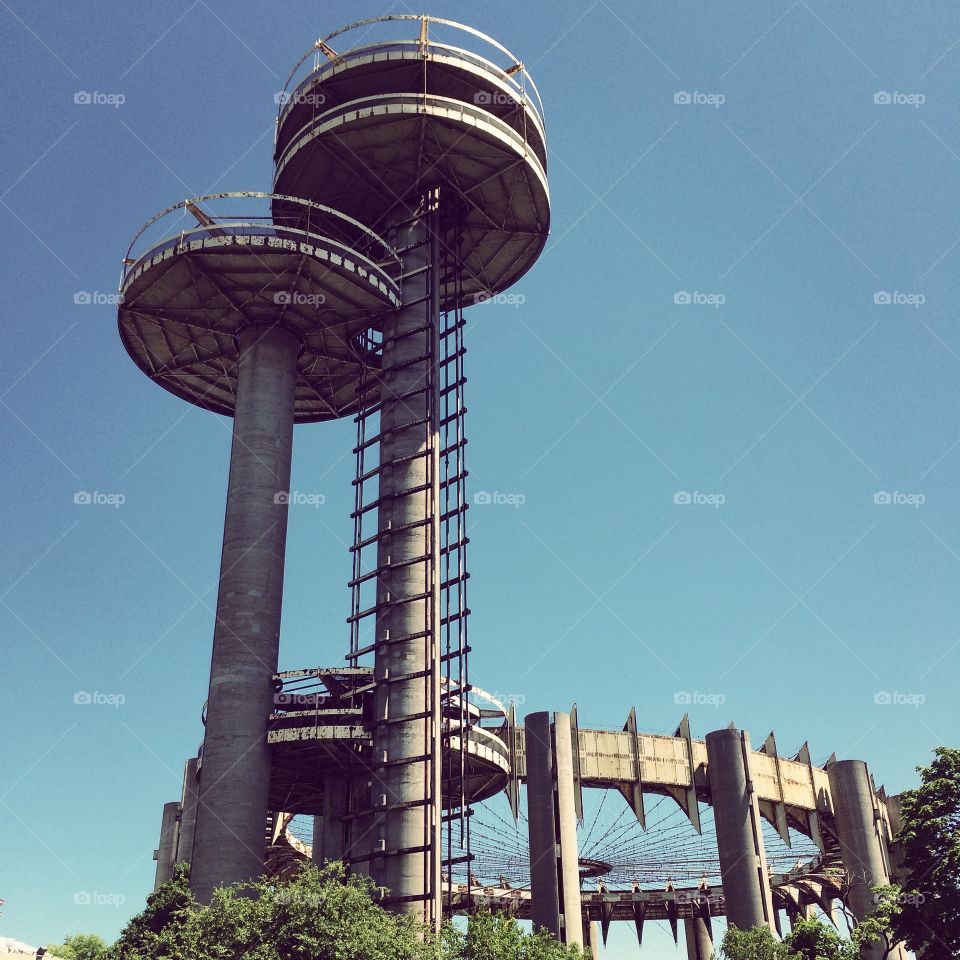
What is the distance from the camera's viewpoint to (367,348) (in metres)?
Answer: 78.5

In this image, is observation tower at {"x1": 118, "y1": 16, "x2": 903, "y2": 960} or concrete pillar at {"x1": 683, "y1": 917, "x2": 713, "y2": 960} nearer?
observation tower at {"x1": 118, "y1": 16, "x2": 903, "y2": 960}

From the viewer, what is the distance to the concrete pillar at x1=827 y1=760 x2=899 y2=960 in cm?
8125

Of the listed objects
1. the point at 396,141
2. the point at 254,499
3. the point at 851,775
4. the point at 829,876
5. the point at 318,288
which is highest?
the point at 396,141

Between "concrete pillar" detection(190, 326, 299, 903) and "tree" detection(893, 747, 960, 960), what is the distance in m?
33.6

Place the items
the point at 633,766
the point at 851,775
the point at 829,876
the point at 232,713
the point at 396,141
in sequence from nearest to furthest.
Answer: the point at 232,713 < the point at 396,141 < the point at 633,766 < the point at 851,775 < the point at 829,876

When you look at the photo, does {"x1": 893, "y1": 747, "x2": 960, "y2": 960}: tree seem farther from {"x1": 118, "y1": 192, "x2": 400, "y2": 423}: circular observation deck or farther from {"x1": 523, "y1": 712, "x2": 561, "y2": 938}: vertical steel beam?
{"x1": 118, "y1": 192, "x2": 400, "y2": 423}: circular observation deck

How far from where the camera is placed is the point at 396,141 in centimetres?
7075

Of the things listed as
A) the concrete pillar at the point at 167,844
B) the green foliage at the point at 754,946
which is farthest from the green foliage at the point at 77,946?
the green foliage at the point at 754,946

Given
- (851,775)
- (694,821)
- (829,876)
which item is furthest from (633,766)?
(829,876)

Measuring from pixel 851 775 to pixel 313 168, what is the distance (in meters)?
63.1

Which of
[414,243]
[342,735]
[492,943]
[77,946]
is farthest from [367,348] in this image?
[77,946]

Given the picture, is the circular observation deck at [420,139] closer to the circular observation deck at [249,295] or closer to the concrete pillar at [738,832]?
the circular observation deck at [249,295]

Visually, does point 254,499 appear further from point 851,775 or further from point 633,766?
point 851,775

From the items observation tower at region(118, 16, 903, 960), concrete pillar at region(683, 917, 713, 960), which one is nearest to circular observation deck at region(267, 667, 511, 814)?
observation tower at region(118, 16, 903, 960)
